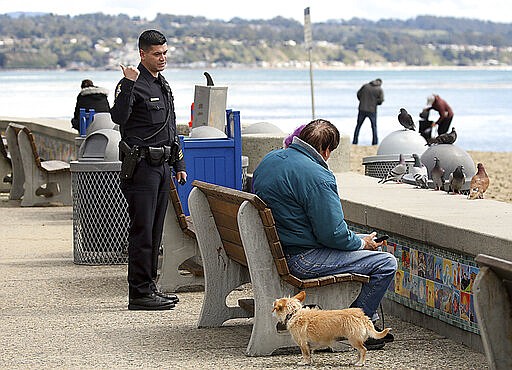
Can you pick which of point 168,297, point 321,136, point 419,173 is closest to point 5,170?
point 419,173

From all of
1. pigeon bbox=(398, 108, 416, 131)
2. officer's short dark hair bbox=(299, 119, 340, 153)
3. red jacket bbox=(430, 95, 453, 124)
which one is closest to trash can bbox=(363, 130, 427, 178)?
pigeon bbox=(398, 108, 416, 131)

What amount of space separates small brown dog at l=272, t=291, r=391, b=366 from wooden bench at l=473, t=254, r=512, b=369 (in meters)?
1.32

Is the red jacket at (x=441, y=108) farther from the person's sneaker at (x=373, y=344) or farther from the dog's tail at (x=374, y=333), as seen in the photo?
the dog's tail at (x=374, y=333)

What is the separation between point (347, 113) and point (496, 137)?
26151 millimetres

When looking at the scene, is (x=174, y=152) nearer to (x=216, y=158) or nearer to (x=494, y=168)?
(x=216, y=158)

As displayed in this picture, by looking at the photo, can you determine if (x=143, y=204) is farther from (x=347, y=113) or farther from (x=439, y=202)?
(x=347, y=113)

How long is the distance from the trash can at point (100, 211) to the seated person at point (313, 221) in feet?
13.2

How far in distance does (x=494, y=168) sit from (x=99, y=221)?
54.6 feet

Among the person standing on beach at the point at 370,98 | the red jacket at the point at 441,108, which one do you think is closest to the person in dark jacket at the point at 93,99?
the red jacket at the point at 441,108

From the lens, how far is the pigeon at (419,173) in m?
10.1

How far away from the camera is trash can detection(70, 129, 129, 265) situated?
11.0 metres

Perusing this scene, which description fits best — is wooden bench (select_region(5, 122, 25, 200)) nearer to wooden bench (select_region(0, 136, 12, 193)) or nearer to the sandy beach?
wooden bench (select_region(0, 136, 12, 193))

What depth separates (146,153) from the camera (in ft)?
28.2

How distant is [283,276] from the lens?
7.08m
